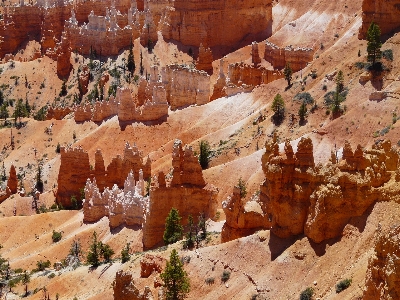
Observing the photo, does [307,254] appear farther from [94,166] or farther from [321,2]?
[321,2]

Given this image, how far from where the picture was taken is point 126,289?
4881cm

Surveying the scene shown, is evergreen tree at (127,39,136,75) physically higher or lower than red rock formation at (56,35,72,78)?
higher

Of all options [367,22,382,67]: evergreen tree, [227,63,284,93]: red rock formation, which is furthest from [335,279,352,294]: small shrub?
[227,63,284,93]: red rock formation

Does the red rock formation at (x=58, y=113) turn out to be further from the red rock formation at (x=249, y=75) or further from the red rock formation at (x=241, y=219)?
the red rock formation at (x=241, y=219)

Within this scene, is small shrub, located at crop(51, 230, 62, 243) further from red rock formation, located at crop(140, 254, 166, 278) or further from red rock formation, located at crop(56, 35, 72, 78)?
red rock formation, located at crop(56, 35, 72, 78)

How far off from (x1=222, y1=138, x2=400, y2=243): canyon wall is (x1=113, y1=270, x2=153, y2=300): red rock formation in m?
8.27

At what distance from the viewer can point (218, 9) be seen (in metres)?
142

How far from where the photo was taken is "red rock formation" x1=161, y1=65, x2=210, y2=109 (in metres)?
112

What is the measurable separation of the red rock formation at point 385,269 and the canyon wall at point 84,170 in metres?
57.0

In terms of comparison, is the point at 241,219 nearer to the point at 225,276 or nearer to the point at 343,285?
the point at 225,276

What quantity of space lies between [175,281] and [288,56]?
2908 inches

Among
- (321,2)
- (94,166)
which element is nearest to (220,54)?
(321,2)

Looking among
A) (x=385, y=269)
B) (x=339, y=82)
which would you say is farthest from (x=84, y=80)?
(x=385, y=269)

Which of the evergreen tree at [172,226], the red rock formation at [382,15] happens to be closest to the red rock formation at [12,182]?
the evergreen tree at [172,226]
